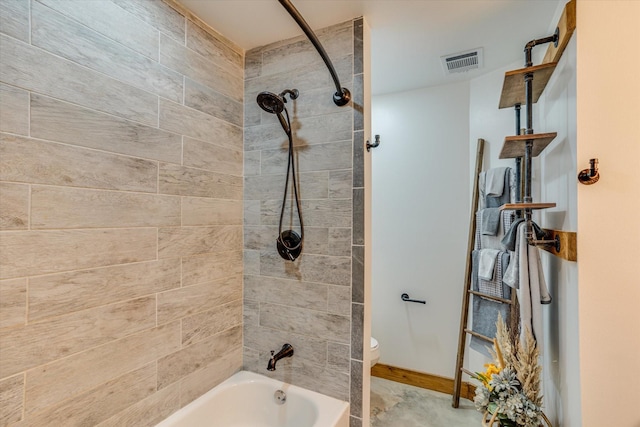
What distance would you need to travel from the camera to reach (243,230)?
1853 millimetres

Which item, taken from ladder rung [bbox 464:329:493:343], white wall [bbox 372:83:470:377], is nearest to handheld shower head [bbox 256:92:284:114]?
white wall [bbox 372:83:470:377]

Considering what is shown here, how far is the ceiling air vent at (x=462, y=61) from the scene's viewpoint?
198 centimetres

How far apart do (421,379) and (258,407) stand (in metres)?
1.54

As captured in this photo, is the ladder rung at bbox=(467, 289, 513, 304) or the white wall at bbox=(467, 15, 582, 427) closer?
the white wall at bbox=(467, 15, 582, 427)

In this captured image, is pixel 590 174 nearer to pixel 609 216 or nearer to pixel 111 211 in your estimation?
pixel 609 216

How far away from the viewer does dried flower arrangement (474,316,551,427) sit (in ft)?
3.98

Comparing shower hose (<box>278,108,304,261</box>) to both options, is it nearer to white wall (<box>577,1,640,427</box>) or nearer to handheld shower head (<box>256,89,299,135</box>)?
handheld shower head (<box>256,89,299,135</box>)

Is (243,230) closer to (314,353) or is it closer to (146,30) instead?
(314,353)

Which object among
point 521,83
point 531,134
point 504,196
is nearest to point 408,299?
point 504,196

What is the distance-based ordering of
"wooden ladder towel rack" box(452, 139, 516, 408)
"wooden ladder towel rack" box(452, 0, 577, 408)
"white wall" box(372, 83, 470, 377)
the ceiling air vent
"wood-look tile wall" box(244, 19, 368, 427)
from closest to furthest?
"wooden ladder towel rack" box(452, 0, 577, 408) → "wood-look tile wall" box(244, 19, 368, 427) → the ceiling air vent → "wooden ladder towel rack" box(452, 139, 516, 408) → "white wall" box(372, 83, 470, 377)

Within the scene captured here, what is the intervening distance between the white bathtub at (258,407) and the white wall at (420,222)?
1.27 m

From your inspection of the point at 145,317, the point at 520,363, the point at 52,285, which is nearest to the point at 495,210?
the point at 520,363

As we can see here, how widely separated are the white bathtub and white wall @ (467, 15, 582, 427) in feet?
3.29

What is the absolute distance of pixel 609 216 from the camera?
109 centimetres
